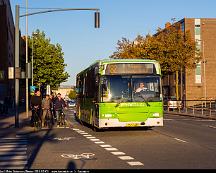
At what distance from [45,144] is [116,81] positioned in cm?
448

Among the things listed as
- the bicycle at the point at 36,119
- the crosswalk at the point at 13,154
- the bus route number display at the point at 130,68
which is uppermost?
the bus route number display at the point at 130,68

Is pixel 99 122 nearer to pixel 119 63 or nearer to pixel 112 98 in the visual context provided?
pixel 112 98

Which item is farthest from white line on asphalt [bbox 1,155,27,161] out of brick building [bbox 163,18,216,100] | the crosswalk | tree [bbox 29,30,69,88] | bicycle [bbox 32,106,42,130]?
brick building [bbox 163,18,216,100]

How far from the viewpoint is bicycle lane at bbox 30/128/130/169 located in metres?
10.6

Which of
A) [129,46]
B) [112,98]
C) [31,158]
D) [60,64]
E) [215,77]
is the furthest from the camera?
[215,77]

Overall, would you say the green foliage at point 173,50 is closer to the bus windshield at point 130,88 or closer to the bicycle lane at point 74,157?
the bus windshield at point 130,88

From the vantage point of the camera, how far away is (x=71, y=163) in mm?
11062

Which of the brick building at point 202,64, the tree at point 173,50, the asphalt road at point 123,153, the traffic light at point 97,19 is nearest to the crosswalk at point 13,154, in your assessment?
the asphalt road at point 123,153

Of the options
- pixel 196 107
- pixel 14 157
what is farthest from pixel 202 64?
pixel 14 157

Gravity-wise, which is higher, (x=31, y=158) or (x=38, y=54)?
(x=38, y=54)

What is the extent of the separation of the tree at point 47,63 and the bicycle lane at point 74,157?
55.5 meters

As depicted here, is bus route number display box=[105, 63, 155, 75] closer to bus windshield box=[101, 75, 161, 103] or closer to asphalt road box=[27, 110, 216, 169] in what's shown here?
bus windshield box=[101, 75, 161, 103]

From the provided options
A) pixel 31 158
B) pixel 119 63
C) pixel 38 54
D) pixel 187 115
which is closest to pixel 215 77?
pixel 38 54

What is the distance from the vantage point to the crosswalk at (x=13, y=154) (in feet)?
36.2
